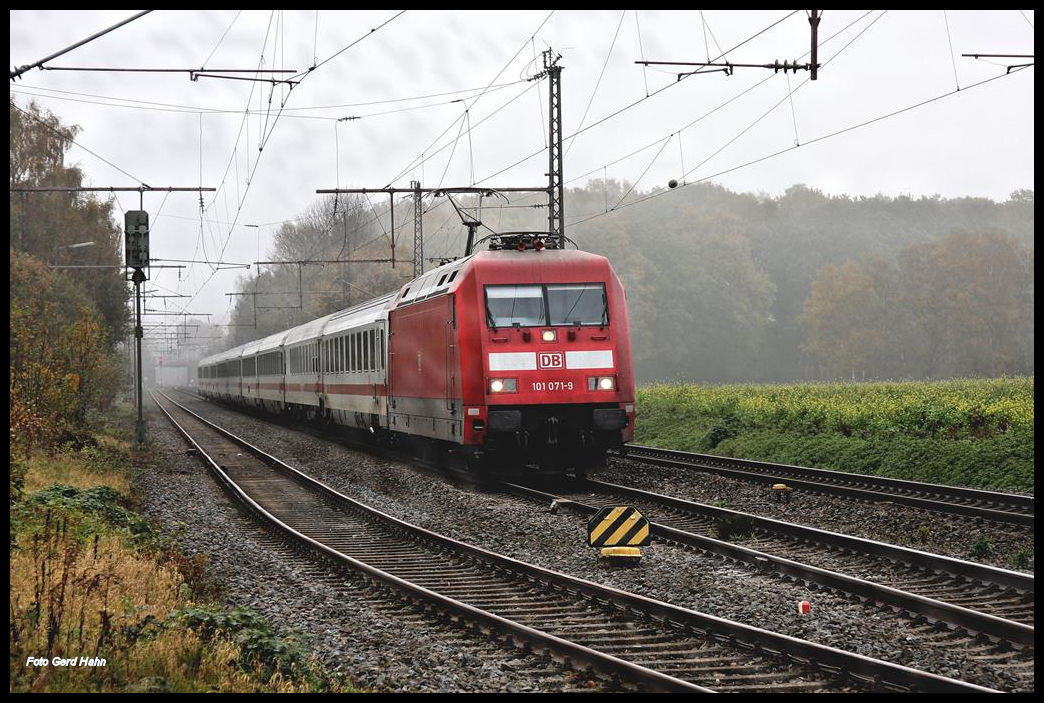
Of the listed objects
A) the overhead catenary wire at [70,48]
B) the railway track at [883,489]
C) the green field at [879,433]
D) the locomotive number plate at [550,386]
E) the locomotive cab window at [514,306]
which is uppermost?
the overhead catenary wire at [70,48]

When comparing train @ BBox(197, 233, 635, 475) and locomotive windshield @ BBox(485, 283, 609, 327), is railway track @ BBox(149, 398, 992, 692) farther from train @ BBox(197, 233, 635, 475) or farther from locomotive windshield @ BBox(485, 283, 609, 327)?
locomotive windshield @ BBox(485, 283, 609, 327)

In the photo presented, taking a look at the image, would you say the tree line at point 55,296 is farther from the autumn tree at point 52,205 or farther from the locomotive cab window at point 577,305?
the locomotive cab window at point 577,305

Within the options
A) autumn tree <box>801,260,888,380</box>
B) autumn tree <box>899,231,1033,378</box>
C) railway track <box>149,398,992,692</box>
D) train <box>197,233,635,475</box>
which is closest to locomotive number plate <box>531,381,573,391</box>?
train <box>197,233,635,475</box>

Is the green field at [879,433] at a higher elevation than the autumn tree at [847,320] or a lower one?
lower

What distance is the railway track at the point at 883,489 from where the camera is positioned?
43.3ft

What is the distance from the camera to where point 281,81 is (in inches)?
607

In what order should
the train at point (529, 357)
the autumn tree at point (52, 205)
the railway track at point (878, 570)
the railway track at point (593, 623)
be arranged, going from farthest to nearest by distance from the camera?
the autumn tree at point (52, 205)
the train at point (529, 357)
the railway track at point (878, 570)
the railway track at point (593, 623)

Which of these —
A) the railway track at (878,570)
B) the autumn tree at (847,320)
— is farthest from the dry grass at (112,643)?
the autumn tree at (847,320)

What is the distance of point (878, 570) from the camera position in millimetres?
10312

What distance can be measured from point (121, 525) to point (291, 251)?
247ft

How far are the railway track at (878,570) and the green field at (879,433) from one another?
5371 mm

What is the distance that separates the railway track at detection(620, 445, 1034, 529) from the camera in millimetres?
13195

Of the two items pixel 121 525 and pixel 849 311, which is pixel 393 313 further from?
pixel 849 311

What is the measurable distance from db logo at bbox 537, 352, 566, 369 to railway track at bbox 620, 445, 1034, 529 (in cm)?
189
